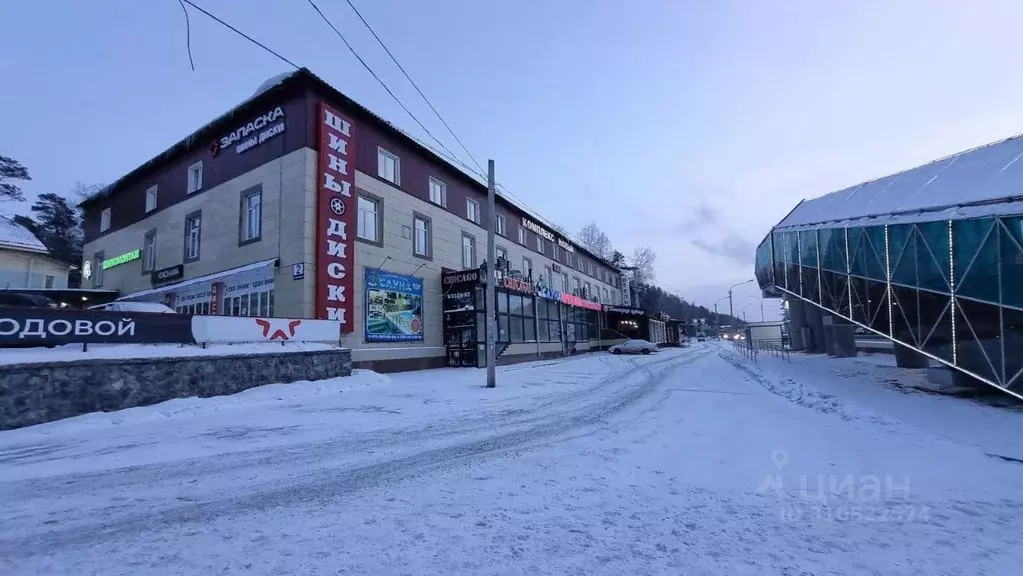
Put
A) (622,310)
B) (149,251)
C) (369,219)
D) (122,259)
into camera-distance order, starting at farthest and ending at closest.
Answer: (622,310), (122,259), (149,251), (369,219)

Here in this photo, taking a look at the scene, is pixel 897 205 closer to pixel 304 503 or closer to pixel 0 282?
pixel 304 503

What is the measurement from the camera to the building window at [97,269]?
92.2 feet

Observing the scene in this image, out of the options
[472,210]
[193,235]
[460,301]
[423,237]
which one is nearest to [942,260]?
[460,301]

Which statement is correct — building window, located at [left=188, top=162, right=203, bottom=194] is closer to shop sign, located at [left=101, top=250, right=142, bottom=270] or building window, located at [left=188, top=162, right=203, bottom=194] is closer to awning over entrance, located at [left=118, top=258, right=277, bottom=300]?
awning over entrance, located at [left=118, top=258, right=277, bottom=300]

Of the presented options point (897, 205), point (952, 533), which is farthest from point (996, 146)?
point (952, 533)

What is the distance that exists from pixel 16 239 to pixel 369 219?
26.0 metres

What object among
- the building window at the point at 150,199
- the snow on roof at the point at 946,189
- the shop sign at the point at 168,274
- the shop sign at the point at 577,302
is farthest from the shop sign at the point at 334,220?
the shop sign at the point at 577,302

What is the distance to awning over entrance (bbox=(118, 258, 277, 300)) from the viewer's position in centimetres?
1797

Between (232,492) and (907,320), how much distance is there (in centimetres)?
1641

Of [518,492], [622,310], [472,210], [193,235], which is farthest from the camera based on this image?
[622,310]

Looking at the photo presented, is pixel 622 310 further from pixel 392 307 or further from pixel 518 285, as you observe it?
pixel 392 307

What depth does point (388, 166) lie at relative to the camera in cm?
2145

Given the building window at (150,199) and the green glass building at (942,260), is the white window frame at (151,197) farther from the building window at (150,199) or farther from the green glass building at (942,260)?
the green glass building at (942,260)

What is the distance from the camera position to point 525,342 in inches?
1131
